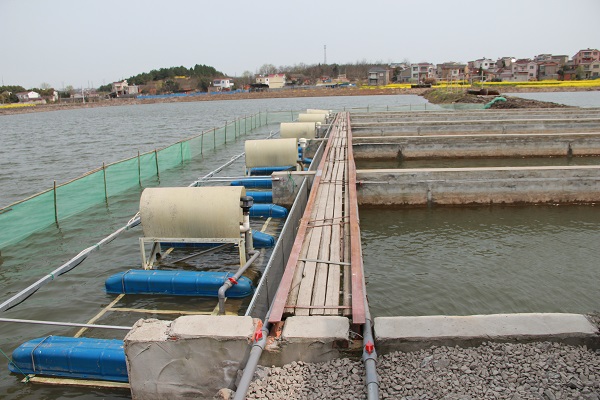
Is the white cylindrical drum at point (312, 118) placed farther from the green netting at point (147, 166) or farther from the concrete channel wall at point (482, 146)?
the green netting at point (147, 166)

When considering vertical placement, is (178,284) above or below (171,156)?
below

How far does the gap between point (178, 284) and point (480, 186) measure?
11.2 meters

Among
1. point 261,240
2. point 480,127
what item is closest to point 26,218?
point 261,240

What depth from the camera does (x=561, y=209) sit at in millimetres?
15648

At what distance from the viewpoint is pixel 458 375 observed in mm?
5289

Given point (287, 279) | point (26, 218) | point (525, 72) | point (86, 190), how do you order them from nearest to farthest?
point (287, 279) < point (26, 218) < point (86, 190) < point (525, 72)

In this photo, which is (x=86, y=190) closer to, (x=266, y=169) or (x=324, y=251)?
(x=266, y=169)

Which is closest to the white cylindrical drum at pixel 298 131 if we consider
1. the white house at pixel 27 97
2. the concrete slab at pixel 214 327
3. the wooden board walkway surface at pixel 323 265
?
the wooden board walkway surface at pixel 323 265

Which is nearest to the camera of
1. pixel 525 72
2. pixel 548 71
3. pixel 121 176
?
pixel 121 176

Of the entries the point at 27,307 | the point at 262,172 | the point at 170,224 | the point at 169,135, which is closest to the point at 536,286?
the point at 170,224

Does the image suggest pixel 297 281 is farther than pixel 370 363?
Yes

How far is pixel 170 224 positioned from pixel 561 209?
1308cm

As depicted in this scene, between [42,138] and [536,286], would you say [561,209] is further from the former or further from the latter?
[42,138]

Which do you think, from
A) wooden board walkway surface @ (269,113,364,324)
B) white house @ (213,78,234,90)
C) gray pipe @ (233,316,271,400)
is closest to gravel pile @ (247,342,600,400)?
gray pipe @ (233,316,271,400)
